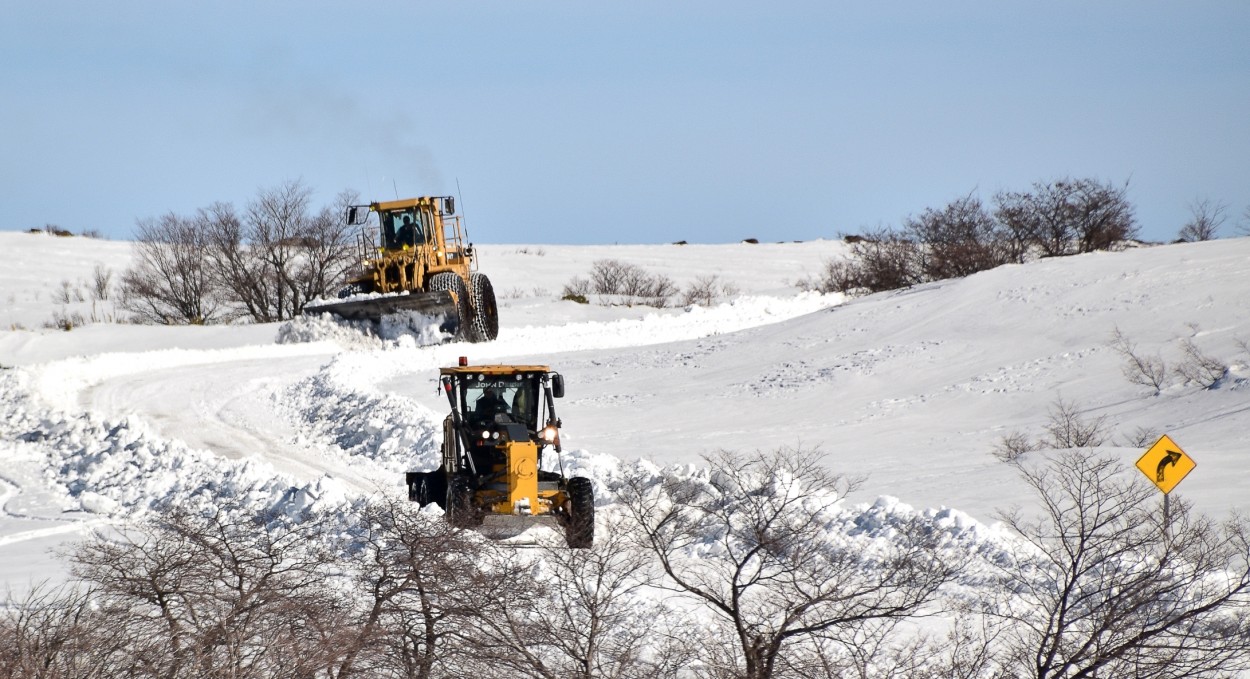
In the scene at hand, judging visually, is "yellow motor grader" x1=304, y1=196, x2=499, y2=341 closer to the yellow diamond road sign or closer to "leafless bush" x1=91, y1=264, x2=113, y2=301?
the yellow diamond road sign

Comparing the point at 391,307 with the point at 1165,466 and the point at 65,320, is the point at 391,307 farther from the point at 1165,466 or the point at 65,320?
the point at 1165,466

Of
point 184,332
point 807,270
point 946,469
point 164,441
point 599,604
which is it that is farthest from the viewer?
point 807,270

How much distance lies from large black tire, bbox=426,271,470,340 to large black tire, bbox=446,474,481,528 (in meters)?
14.3

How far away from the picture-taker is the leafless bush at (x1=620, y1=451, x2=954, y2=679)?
7680 mm

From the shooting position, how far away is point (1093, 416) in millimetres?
17500

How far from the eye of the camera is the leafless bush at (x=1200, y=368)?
58.2ft

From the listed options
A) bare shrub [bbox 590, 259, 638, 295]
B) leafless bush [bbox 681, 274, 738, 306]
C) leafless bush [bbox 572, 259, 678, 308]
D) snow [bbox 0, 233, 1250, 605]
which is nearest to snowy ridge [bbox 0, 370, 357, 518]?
snow [bbox 0, 233, 1250, 605]

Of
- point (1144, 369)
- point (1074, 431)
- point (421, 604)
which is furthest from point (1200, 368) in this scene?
point (421, 604)

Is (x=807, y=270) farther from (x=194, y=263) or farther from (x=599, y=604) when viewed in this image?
(x=599, y=604)

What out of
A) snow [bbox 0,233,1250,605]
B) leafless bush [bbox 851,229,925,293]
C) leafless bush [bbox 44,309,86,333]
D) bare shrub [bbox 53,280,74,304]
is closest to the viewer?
snow [bbox 0,233,1250,605]

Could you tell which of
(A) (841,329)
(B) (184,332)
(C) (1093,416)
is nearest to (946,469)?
(C) (1093,416)

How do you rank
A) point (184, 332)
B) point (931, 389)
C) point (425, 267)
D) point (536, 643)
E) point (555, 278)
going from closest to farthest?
point (536, 643), point (931, 389), point (425, 267), point (184, 332), point (555, 278)

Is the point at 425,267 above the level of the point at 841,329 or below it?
above

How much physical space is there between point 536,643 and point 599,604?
27.5 inches
